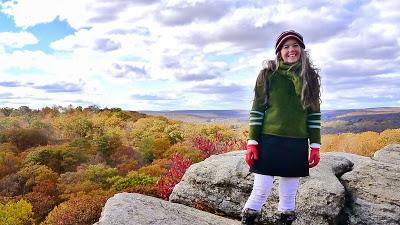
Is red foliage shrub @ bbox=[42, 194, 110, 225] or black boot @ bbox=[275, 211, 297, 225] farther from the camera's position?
red foliage shrub @ bbox=[42, 194, 110, 225]

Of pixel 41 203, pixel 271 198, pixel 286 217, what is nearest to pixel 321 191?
pixel 271 198

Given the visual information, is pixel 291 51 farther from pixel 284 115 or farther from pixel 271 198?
pixel 271 198

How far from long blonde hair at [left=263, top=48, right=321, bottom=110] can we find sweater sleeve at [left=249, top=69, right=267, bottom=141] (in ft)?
0.52

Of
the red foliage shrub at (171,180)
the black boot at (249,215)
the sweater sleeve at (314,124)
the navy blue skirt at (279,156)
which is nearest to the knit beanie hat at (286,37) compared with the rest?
the sweater sleeve at (314,124)

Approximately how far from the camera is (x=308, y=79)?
5.44 metres

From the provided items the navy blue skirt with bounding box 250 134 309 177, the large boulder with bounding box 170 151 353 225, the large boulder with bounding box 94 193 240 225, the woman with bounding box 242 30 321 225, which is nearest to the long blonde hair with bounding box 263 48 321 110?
the woman with bounding box 242 30 321 225

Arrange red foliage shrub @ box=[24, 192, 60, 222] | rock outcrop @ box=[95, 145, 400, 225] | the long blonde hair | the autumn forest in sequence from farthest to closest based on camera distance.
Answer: red foliage shrub @ box=[24, 192, 60, 222] < the autumn forest < rock outcrop @ box=[95, 145, 400, 225] < the long blonde hair

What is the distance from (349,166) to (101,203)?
16.2 ft

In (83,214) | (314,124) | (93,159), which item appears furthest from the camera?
(93,159)

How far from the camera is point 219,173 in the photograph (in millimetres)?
8234

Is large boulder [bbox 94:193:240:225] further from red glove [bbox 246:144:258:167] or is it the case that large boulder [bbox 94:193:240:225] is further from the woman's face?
the woman's face

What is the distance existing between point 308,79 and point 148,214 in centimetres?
297

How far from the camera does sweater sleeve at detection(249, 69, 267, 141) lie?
5473 mm

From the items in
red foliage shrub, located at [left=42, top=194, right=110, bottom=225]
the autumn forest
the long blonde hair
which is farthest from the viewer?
the autumn forest
